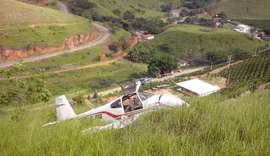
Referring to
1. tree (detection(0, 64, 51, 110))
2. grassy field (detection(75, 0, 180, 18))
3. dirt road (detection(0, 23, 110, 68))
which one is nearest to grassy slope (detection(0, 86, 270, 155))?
tree (detection(0, 64, 51, 110))

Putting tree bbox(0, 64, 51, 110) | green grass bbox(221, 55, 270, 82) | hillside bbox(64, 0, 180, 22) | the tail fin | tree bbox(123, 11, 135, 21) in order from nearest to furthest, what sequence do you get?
tree bbox(0, 64, 51, 110) → the tail fin → green grass bbox(221, 55, 270, 82) → hillside bbox(64, 0, 180, 22) → tree bbox(123, 11, 135, 21)

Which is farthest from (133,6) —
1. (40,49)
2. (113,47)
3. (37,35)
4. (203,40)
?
(40,49)

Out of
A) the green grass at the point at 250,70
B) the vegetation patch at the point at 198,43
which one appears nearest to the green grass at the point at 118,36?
the vegetation patch at the point at 198,43

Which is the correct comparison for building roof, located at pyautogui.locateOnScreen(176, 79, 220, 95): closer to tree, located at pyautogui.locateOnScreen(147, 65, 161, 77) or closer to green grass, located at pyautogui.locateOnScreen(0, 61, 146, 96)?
tree, located at pyautogui.locateOnScreen(147, 65, 161, 77)

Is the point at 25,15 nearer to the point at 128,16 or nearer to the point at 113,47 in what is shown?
the point at 113,47

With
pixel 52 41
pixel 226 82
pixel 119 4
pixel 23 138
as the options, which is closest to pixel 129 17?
pixel 119 4

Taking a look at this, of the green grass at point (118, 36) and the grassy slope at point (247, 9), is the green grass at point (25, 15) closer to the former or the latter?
the green grass at point (118, 36)
